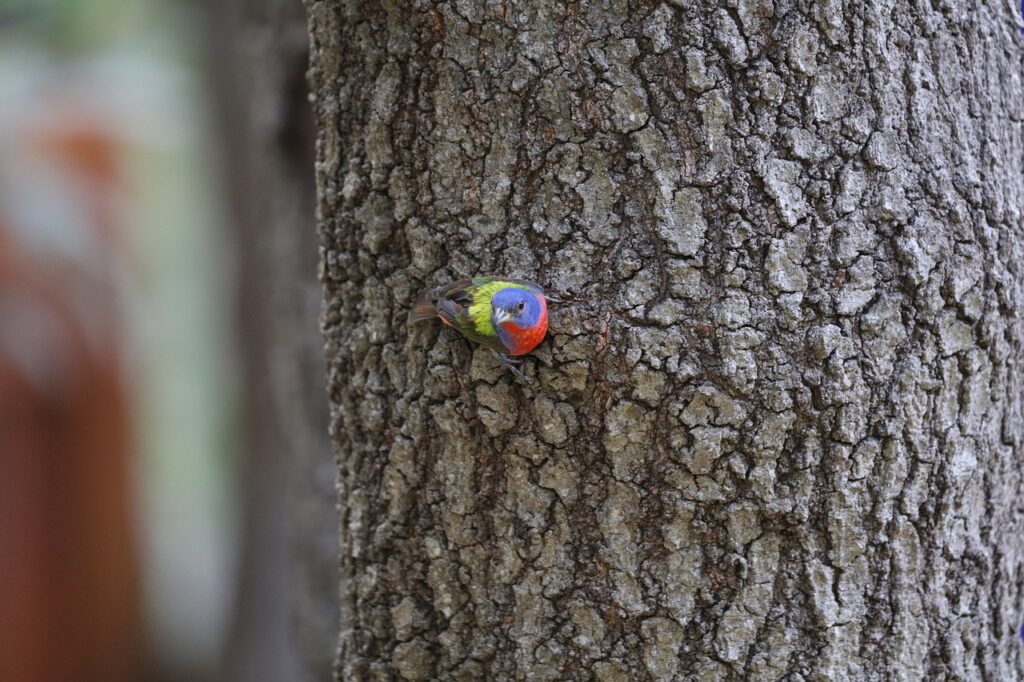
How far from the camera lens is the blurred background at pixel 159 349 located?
3133mm

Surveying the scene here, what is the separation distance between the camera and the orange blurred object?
15.0 feet

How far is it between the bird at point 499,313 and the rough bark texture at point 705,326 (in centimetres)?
4

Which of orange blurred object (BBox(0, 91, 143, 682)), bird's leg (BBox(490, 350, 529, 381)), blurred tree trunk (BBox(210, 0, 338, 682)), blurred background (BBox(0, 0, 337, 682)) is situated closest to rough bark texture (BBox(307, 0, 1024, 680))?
bird's leg (BBox(490, 350, 529, 381))

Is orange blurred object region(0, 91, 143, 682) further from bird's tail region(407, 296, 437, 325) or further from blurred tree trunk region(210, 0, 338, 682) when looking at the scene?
bird's tail region(407, 296, 437, 325)

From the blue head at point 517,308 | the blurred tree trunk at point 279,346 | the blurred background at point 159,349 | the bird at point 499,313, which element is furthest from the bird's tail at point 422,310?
the blurred background at point 159,349

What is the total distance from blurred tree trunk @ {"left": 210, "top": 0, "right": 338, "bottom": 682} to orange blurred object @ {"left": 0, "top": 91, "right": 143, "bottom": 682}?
A: 1.45 meters

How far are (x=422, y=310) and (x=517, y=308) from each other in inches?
7.6

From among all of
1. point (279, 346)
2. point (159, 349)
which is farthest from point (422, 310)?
point (159, 349)

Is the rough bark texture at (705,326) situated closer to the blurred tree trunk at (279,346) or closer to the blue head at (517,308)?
the blue head at (517,308)

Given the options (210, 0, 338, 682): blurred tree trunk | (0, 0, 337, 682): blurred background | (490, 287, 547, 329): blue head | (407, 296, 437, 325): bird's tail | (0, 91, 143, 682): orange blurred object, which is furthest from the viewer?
(0, 91, 143, 682): orange blurred object

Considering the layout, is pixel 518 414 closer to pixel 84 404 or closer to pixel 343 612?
pixel 343 612

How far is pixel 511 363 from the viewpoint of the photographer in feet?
4.26

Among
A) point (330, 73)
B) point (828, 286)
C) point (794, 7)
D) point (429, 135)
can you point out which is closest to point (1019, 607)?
point (828, 286)

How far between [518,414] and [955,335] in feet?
2.26
